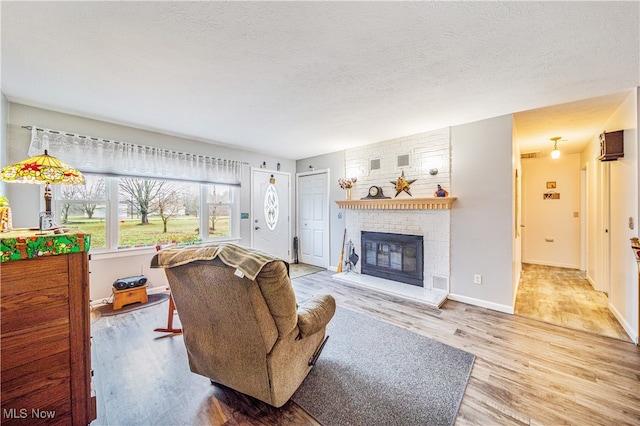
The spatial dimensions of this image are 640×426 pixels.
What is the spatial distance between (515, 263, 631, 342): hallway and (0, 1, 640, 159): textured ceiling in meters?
A: 2.46

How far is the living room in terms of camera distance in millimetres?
1586

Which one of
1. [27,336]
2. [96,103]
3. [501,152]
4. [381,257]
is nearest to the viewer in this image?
[27,336]

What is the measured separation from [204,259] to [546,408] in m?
2.40

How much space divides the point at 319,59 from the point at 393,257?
317 centimetres

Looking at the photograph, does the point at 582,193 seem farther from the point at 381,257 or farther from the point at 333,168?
the point at 333,168

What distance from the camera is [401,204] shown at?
384 centimetres

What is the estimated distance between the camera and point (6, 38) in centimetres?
166

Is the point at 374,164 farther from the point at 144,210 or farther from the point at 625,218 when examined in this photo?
the point at 144,210

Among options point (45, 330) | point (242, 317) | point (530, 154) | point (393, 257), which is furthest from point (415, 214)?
point (45, 330)

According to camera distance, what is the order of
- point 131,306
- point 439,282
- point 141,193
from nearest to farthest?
1. point 131,306
2. point 439,282
3. point 141,193

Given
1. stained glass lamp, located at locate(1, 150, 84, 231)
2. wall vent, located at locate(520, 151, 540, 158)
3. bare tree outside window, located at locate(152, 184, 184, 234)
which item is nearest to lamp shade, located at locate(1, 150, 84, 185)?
stained glass lamp, located at locate(1, 150, 84, 231)

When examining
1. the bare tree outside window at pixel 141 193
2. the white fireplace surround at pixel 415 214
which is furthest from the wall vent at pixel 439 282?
the bare tree outside window at pixel 141 193

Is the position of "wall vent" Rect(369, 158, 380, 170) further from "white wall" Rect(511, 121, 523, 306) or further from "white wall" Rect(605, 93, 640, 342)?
"white wall" Rect(605, 93, 640, 342)

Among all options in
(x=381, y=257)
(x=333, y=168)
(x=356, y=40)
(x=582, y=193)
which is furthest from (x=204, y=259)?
(x=582, y=193)
